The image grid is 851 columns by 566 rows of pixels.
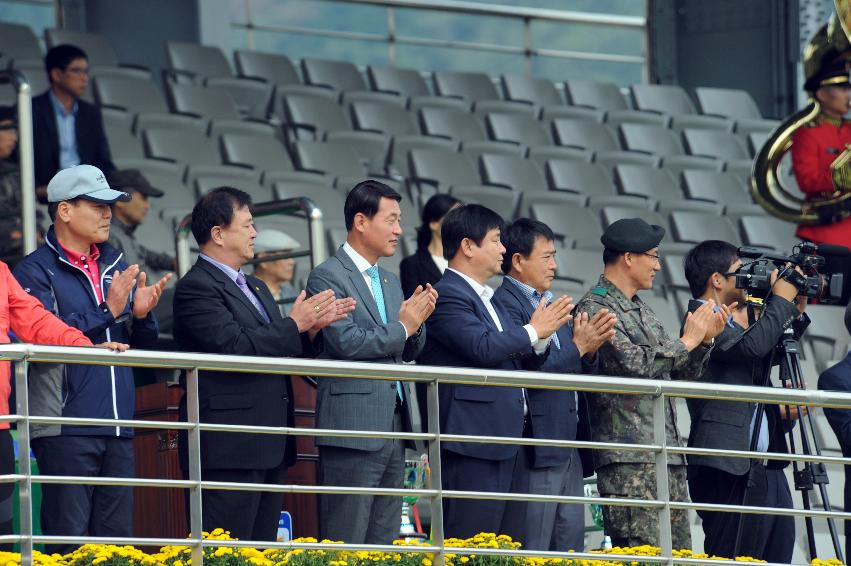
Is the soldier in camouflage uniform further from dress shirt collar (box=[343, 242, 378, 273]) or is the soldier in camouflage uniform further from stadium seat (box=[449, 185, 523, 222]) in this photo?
stadium seat (box=[449, 185, 523, 222])

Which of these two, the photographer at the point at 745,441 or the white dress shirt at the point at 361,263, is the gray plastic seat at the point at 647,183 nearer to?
the photographer at the point at 745,441

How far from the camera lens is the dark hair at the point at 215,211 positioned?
17.8 ft

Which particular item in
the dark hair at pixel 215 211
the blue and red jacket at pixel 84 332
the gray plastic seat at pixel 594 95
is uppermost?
the gray plastic seat at pixel 594 95

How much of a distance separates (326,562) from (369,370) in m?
0.62

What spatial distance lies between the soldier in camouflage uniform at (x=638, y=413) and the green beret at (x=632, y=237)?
2 cm

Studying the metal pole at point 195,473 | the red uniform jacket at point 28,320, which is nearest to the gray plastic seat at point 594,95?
the red uniform jacket at point 28,320

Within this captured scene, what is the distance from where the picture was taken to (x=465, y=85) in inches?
573

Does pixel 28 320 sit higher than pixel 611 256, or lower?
lower

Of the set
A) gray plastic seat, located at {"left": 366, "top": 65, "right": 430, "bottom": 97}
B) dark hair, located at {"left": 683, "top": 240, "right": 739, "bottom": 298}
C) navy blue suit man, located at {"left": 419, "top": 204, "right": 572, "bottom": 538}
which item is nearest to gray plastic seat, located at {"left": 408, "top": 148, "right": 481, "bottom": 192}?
gray plastic seat, located at {"left": 366, "top": 65, "right": 430, "bottom": 97}

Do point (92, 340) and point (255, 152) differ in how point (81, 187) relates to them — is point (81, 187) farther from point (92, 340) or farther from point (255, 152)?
point (255, 152)

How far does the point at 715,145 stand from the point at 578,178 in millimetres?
2017

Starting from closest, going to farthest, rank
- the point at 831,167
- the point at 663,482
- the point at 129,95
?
the point at 663,482
the point at 831,167
the point at 129,95

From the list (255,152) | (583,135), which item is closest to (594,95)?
(583,135)

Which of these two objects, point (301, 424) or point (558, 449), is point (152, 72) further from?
point (558, 449)
